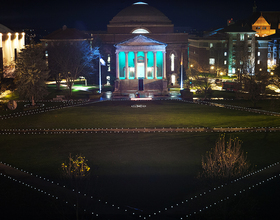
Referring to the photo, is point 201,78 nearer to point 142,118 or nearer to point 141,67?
point 141,67

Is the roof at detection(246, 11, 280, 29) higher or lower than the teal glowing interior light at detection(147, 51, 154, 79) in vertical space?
higher

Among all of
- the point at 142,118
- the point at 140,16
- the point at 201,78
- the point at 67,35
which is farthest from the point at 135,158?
the point at 67,35

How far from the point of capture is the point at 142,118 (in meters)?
44.8

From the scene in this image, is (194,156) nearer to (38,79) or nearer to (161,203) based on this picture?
(161,203)

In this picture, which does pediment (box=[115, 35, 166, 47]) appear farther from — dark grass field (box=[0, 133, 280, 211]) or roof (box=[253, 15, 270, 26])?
roof (box=[253, 15, 270, 26])

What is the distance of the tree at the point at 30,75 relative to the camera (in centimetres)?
5472

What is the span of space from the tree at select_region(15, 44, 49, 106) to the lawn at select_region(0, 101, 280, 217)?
319 inches

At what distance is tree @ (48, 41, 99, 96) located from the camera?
2755 inches

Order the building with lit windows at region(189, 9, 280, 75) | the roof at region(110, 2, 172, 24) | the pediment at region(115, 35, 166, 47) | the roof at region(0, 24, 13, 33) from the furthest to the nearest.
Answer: the building with lit windows at region(189, 9, 280, 75) < the roof at region(110, 2, 172, 24) < the roof at region(0, 24, 13, 33) < the pediment at region(115, 35, 166, 47)

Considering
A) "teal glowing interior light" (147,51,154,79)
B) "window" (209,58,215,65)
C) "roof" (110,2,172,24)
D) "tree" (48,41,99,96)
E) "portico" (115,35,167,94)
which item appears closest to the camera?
"tree" (48,41,99,96)

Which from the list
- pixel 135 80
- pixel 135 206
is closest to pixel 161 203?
pixel 135 206

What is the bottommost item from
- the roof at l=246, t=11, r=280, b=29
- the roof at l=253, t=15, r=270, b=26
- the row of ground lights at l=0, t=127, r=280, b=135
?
the row of ground lights at l=0, t=127, r=280, b=135

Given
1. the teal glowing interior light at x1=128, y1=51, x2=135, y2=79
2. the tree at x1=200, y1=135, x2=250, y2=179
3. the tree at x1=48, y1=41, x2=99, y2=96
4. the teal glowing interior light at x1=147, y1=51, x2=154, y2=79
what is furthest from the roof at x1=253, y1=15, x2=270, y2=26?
the tree at x1=200, y1=135, x2=250, y2=179

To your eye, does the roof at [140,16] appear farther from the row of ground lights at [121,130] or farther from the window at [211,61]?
the row of ground lights at [121,130]
